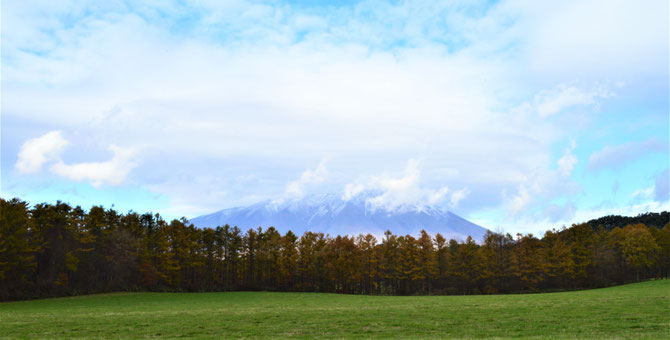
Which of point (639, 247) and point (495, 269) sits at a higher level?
point (639, 247)

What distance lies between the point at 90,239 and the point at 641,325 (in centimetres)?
7498

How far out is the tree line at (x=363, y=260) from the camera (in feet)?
262

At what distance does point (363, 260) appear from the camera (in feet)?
305

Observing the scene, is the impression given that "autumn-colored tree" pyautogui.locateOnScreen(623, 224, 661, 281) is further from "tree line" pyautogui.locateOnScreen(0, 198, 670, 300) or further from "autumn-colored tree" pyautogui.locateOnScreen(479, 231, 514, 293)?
"autumn-colored tree" pyautogui.locateOnScreen(479, 231, 514, 293)

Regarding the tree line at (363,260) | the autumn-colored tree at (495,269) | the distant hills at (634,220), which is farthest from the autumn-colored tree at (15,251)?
the distant hills at (634,220)

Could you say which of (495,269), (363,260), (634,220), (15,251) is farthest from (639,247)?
(15,251)

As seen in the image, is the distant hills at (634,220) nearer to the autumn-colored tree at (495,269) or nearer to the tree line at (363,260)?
the tree line at (363,260)

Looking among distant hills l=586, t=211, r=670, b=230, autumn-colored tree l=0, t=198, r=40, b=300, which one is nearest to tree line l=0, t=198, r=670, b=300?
autumn-colored tree l=0, t=198, r=40, b=300

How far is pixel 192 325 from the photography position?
25172mm

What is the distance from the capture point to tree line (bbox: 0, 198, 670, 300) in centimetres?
8000

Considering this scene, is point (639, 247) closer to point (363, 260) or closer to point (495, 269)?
point (495, 269)

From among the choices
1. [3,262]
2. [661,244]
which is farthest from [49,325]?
[661,244]

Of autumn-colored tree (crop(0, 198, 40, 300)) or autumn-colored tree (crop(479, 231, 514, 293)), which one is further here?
autumn-colored tree (crop(479, 231, 514, 293))

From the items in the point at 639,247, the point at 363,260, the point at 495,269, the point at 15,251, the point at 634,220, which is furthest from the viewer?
the point at 634,220
